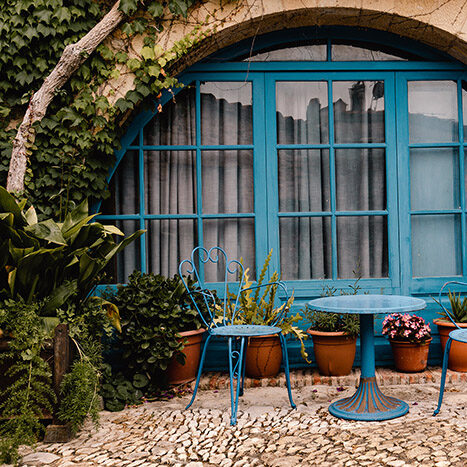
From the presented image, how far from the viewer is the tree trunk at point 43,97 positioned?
3.85m

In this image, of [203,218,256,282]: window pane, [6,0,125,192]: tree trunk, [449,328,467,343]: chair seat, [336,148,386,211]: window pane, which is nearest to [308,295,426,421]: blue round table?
[449,328,467,343]: chair seat

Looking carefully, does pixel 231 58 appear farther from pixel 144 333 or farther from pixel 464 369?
pixel 464 369

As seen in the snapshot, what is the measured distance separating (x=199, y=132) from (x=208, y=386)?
80.8 inches

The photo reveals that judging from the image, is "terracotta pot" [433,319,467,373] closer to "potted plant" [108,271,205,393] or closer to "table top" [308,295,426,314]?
"table top" [308,295,426,314]

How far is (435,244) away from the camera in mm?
4535

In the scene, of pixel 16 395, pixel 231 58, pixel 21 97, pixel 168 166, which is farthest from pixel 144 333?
pixel 231 58

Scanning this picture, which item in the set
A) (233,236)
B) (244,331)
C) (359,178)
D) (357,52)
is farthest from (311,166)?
(244,331)

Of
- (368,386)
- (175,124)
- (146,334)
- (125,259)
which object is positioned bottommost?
(368,386)

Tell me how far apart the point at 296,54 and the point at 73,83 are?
1851mm

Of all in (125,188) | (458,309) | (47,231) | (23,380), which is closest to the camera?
(23,380)

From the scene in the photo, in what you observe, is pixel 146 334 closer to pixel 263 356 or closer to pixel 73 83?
pixel 263 356

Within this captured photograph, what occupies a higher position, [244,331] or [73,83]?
[73,83]

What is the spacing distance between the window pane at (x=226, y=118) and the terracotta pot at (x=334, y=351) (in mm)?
1730

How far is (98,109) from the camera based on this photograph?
13.2 feet
